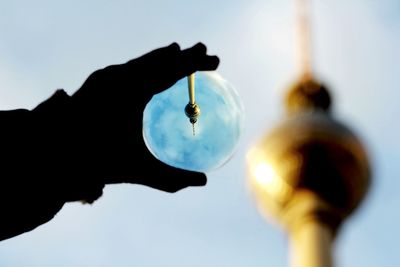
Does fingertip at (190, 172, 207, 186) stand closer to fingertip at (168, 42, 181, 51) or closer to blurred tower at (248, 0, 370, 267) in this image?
fingertip at (168, 42, 181, 51)

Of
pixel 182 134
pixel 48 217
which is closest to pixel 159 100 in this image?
pixel 182 134

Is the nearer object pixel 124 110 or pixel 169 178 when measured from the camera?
pixel 124 110

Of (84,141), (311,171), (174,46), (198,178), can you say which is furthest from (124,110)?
(311,171)

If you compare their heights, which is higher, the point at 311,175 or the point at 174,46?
the point at 311,175

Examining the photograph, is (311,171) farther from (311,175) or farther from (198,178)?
(198,178)

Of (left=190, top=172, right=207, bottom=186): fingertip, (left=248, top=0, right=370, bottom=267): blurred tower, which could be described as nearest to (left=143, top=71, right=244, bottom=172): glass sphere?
(left=190, top=172, right=207, bottom=186): fingertip

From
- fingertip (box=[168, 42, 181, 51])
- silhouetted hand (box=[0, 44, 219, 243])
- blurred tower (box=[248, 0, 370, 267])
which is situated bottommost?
silhouetted hand (box=[0, 44, 219, 243])
